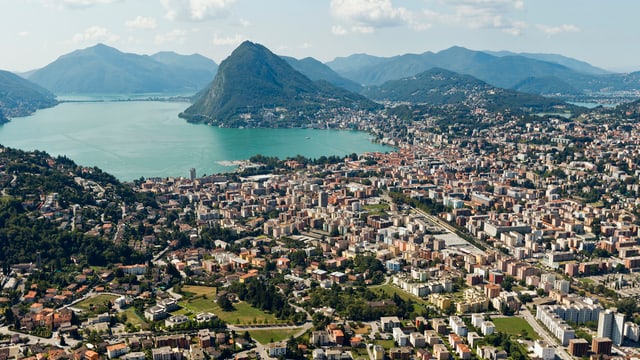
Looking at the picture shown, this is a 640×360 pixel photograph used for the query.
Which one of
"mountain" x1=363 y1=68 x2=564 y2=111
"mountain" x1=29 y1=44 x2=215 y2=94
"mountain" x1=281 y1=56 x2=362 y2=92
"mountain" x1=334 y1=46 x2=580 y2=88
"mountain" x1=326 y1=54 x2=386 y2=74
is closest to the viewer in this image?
"mountain" x1=363 y1=68 x2=564 y2=111

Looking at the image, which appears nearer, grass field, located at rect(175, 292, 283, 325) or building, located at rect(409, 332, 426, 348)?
building, located at rect(409, 332, 426, 348)

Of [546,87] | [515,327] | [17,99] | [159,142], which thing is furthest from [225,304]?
[546,87]

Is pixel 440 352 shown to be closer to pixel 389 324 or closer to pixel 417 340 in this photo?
pixel 417 340

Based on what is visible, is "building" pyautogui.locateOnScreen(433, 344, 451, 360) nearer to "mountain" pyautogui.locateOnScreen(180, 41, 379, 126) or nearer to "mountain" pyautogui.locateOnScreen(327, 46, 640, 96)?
"mountain" pyautogui.locateOnScreen(180, 41, 379, 126)

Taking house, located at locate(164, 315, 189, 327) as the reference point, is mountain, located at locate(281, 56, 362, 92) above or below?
above

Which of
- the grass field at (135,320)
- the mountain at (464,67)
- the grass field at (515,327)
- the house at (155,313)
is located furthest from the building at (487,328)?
the mountain at (464,67)

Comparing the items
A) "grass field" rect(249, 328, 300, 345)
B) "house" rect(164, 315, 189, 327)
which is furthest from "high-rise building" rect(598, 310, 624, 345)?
"house" rect(164, 315, 189, 327)

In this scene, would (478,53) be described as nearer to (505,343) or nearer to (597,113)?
(597,113)
